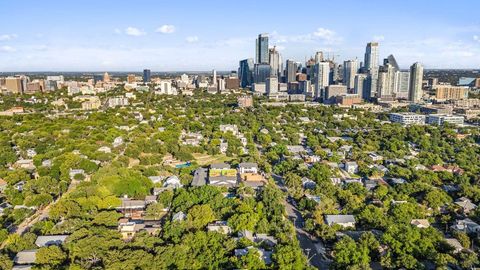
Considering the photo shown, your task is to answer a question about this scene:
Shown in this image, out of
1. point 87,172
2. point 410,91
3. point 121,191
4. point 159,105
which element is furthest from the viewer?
point 410,91

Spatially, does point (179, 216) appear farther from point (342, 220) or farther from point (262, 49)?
point (262, 49)

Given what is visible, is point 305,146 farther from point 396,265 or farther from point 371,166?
point 396,265

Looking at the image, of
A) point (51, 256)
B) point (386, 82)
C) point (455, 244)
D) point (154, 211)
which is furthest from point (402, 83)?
point (51, 256)

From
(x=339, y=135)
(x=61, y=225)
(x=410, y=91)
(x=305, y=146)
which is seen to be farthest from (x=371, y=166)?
(x=410, y=91)

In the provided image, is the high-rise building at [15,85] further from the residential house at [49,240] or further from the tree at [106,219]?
the residential house at [49,240]

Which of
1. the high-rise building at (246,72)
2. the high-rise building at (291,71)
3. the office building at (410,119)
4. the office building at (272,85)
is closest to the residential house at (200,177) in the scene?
the office building at (410,119)
